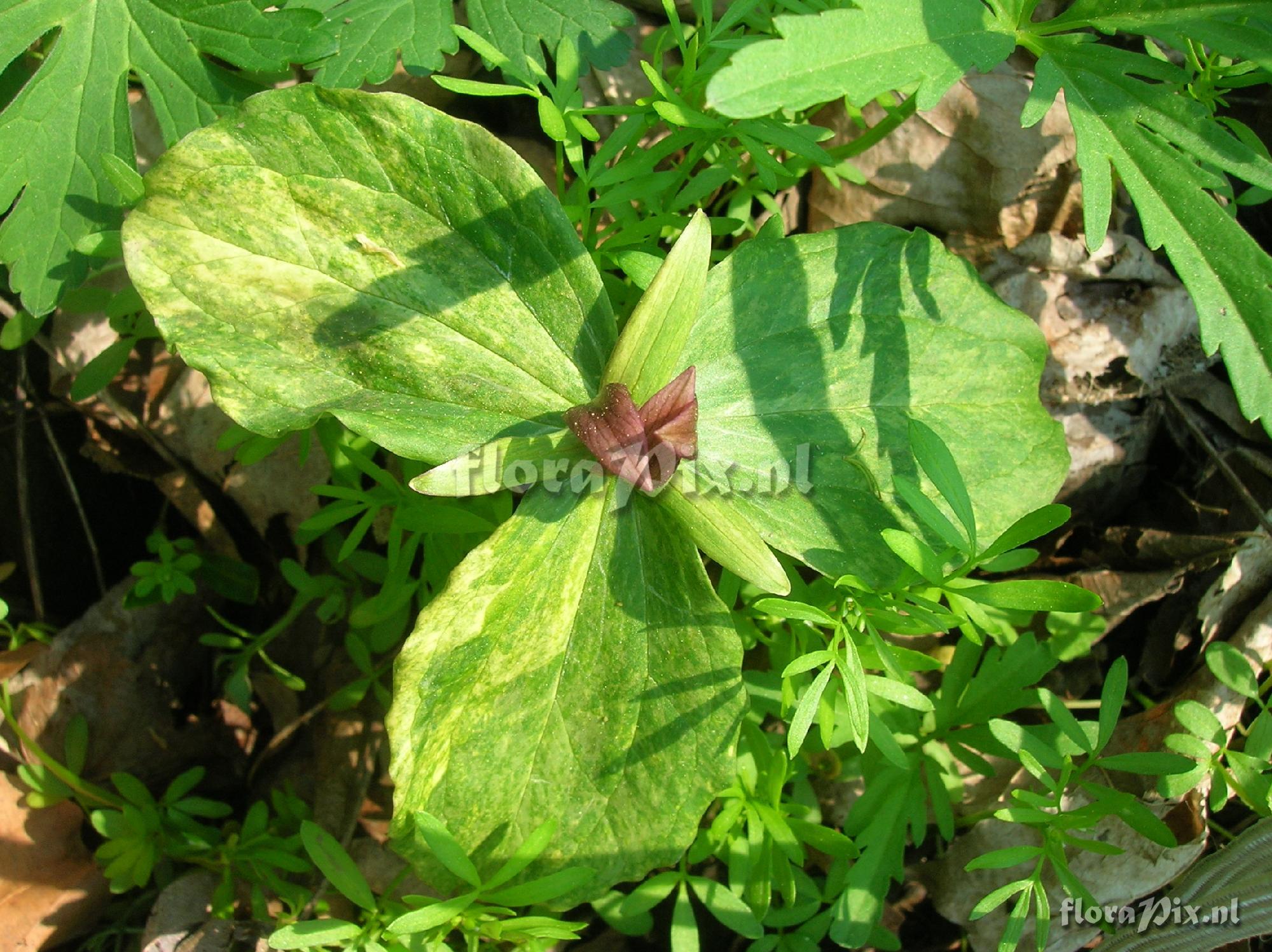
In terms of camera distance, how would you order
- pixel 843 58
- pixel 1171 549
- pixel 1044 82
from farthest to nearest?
pixel 1171 549
pixel 1044 82
pixel 843 58

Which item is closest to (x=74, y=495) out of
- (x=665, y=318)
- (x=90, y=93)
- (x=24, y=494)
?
(x=24, y=494)

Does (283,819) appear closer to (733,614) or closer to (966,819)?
(733,614)

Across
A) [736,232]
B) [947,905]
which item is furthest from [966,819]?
[736,232]

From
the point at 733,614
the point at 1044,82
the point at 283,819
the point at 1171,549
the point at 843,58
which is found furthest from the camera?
the point at 1171,549

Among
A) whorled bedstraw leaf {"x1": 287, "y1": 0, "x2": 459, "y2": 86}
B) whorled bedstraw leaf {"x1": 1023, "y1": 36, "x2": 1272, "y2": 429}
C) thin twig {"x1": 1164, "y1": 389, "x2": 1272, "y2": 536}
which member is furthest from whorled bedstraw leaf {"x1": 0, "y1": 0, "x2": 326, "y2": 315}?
thin twig {"x1": 1164, "y1": 389, "x2": 1272, "y2": 536}

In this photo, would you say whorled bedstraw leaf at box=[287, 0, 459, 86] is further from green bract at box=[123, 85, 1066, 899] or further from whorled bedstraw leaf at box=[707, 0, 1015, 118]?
whorled bedstraw leaf at box=[707, 0, 1015, 118]

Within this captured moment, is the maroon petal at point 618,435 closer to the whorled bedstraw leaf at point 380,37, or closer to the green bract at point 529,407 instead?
the green bract at point 529,407

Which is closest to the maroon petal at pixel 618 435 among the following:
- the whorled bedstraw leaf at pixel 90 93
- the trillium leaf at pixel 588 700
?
the trillium leaf at pixel 588 700
